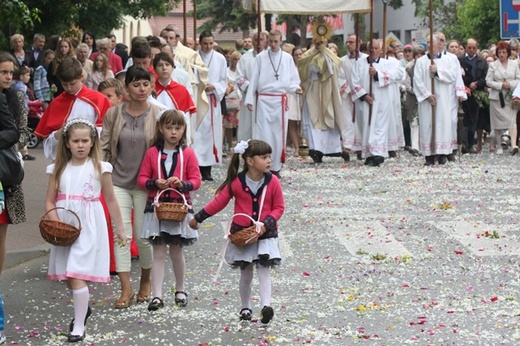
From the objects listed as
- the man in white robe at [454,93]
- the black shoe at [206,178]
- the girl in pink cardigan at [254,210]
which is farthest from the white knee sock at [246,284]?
the man in white robe at [454,93]

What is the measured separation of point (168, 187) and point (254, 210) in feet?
2.55

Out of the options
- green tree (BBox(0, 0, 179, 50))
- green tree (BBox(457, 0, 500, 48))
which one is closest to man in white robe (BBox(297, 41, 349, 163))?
green tree (BBox(0, 0, 179, 50))

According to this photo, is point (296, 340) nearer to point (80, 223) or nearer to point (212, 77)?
point (80, 223)

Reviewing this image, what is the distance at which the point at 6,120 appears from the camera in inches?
360

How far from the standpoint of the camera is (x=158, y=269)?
30.9ft

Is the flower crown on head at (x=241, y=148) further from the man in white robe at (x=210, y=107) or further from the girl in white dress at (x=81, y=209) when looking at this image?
the man in white robe at (x=210, y=107)

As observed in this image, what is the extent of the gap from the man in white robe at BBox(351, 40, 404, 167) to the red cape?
11.7m

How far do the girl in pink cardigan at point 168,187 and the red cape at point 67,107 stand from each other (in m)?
0.87

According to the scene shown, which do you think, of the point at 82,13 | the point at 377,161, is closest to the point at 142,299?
the point at 377,161

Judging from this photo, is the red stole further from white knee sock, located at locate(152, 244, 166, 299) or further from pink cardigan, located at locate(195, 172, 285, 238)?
pink cardigan, located at locate(195, 172, 285, 238)

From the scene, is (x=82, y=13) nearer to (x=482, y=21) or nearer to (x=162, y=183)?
(x=482, y=21)

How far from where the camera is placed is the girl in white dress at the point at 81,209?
8453 millimetres

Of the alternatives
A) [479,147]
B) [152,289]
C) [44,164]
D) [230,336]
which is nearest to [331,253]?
[152,289]

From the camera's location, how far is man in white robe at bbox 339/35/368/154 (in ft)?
73.3
